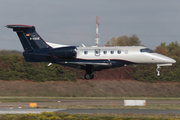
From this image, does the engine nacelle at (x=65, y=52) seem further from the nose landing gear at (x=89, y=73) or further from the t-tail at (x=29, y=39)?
the t-tail at (x=29, y=39)

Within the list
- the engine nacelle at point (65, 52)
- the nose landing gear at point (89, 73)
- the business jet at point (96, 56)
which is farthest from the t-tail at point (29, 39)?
the nose landing gear at point (89, 73)

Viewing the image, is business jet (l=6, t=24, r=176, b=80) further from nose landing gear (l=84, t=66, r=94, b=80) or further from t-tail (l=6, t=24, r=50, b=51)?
t-tail (l=6, t=24, r=50, b=51)

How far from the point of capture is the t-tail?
121 feet

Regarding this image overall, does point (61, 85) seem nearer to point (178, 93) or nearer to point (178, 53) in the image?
point (178, 93)

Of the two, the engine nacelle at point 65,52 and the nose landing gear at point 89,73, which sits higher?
the engine nacelle at point 65,52

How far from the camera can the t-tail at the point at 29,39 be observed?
1457 inches

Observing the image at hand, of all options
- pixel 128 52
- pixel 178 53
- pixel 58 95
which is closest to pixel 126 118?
pixel 128 52

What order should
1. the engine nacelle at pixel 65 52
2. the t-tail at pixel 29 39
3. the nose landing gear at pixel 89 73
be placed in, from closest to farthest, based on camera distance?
the engine nacelle at pixel 65 52 → the nose landing gear at pixel 89 73 → the t-tail at pixel 29 39

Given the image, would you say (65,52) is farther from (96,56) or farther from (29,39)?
(29,39)

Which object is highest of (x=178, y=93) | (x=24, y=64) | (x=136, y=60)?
(x=136, y=60)

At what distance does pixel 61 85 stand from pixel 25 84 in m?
6.36

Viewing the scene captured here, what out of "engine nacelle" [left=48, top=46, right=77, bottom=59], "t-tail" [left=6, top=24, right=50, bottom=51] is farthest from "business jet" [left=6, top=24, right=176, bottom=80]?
"t-tail" [left=6, top=24, right=50, bottom=51]

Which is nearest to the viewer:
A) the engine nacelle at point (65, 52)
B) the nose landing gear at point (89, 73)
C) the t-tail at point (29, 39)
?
the engine nacelle at point (65, 52)

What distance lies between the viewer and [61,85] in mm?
53344
